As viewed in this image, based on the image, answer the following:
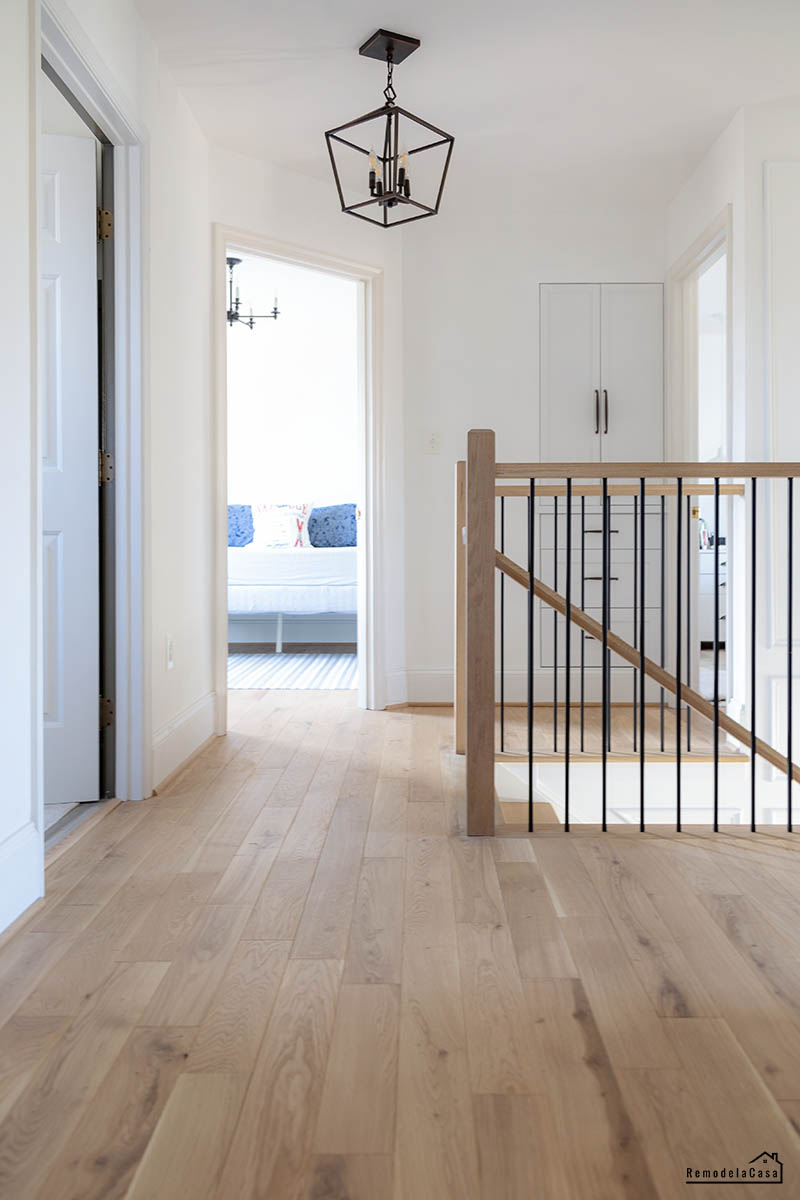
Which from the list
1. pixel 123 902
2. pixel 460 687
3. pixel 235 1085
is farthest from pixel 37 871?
pixel 460 687

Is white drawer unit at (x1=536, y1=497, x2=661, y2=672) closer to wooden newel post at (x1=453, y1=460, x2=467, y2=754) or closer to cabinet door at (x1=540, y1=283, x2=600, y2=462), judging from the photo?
cabinet door at (x1=540, y1=283, x2=600, y2=462)

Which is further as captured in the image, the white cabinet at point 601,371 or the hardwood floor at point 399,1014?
the white cabinet at point 601,371

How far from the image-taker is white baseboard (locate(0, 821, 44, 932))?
73.0 inches

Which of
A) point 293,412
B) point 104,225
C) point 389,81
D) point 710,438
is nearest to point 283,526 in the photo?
point 293,412

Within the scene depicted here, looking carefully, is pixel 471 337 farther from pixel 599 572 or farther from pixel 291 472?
pixel 291 472

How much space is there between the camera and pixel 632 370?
15.5ft

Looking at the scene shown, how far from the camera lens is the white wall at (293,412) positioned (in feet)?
→ 26.0

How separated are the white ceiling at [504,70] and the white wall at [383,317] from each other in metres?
0.18

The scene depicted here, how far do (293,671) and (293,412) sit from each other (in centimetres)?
307

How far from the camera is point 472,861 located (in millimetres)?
2268

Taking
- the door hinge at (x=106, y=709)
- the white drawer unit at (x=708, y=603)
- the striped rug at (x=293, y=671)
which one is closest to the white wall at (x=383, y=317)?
the striped rug at (x=293, y=671)

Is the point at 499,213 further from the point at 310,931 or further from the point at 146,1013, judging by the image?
the point at 146,1013

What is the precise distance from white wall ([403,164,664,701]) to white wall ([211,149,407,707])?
0.19 ft

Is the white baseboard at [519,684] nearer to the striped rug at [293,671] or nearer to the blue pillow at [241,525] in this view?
the striped rug at [293,671]
